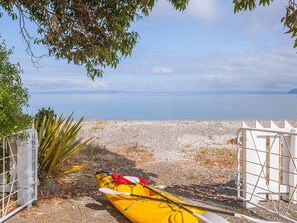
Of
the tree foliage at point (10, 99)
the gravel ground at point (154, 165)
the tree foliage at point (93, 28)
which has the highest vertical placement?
the tree foliage at point (93, 28)

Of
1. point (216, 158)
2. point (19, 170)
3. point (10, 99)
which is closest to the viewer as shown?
→ point (10, 99)

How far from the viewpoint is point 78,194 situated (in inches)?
259

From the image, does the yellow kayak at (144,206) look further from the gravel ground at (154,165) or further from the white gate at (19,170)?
the white gate at (19,170)

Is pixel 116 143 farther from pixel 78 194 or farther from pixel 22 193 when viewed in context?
pixel 22 193

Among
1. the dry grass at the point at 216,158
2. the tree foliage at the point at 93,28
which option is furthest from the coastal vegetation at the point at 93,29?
the dry grass at the point at 216,158

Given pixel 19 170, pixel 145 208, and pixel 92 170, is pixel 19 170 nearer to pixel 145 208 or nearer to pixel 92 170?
pixel 145 208

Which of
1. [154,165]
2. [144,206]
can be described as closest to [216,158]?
[154,165]

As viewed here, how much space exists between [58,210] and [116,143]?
22.4 feet

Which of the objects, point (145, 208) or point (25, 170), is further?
point (25, 170)

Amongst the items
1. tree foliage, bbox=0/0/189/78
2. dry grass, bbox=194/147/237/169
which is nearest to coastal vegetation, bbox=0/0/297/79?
tree foliage, bbox=0/0/189/78

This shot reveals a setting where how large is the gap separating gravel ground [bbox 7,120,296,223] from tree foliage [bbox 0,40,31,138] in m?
1.43

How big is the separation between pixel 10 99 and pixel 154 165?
559 cm

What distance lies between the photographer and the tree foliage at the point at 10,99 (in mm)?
4578

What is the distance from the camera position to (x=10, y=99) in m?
4.64
